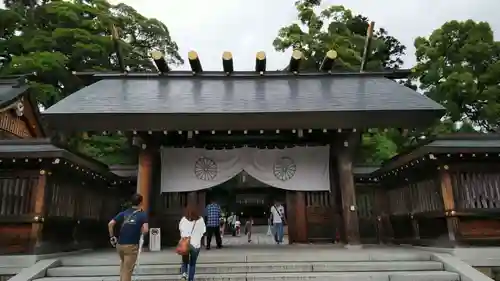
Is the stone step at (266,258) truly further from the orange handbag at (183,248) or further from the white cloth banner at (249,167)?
the white cloth banner at (249,167)

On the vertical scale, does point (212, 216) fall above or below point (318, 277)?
above

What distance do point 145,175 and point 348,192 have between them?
5435 millimetres

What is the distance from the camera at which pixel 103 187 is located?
12133 millimetres

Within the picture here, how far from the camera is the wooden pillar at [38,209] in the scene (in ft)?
27.4

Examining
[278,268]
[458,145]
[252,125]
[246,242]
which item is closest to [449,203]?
[458,145]

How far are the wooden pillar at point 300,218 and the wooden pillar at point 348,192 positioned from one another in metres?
1.85

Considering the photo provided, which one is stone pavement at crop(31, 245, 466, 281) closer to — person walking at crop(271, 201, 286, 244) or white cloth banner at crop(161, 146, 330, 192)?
white cloth banner at crop(161, 146, 330, 192)

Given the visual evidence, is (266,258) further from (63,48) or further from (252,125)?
(63,48)

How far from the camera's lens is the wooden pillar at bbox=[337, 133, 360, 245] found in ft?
32.9

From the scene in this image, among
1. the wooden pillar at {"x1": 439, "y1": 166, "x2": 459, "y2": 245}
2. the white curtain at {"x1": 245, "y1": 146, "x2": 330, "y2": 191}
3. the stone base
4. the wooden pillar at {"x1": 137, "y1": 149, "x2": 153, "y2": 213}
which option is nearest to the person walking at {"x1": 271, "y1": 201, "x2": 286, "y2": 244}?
the white curtain at {"x1": 245, "y1": 146, "x2": 330, "y2": 191}

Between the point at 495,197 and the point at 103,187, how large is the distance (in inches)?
427

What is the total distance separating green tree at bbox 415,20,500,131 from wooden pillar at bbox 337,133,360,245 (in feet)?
38.1

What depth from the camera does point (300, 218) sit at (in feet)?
39.1

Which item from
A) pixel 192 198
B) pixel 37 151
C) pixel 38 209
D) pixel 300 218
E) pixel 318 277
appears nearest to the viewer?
pixel 318 277
